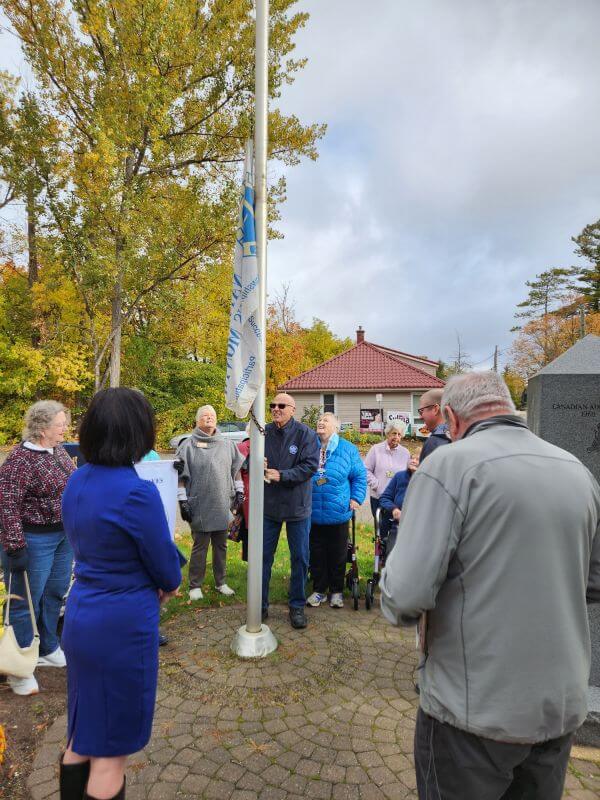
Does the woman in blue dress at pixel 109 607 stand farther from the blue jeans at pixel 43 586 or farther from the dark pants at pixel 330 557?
the dark pants at pixel 330 557

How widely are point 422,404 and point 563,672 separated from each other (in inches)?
115

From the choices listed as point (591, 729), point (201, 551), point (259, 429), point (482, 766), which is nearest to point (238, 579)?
point (201, 551)

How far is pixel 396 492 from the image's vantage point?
4.61 metres

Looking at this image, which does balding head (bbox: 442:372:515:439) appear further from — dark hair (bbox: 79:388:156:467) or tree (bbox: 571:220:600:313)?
tree (bbox: 571:220:600:313)

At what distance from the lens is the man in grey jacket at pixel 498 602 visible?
55.4 inches

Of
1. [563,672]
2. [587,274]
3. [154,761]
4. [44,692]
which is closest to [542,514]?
[563,672]

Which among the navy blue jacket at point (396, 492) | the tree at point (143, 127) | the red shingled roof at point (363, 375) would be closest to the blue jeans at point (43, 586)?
the navy blue jacket at point (396, 492)

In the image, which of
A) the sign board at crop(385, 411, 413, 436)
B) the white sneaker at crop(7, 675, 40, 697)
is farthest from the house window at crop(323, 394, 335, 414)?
the white sneaker at crop(7, 675, 40, 697)

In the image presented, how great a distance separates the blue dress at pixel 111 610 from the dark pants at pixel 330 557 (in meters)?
3.21

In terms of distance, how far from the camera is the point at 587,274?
1772 inches

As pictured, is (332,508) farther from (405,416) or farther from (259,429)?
(405,416)

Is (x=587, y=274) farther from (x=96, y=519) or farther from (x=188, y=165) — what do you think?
(x=96, y=519)

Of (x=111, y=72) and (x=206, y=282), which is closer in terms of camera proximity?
(x=111, y=72)

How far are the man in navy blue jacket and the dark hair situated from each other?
2391 mm
